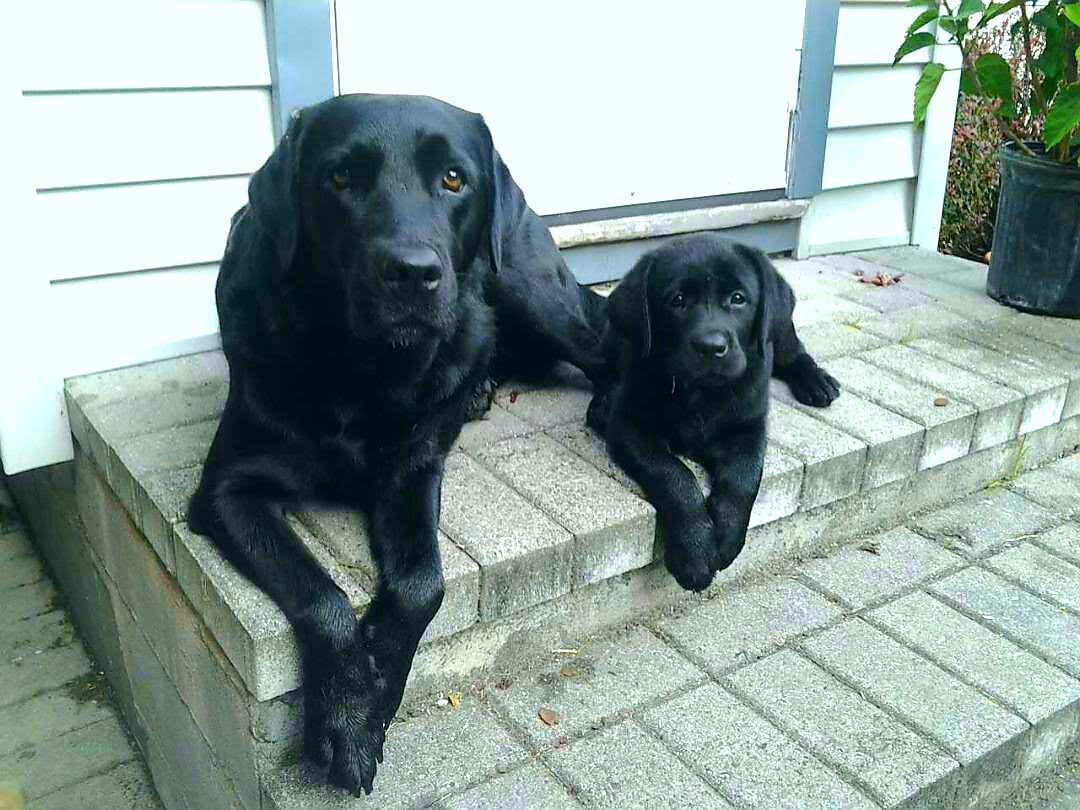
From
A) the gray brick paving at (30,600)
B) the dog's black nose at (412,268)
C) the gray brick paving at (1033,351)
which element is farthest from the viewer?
the gray brick paving at (30,600)

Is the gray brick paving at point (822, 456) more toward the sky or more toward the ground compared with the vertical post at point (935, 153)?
more toward the ground

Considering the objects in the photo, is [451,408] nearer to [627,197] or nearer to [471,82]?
[471,82]

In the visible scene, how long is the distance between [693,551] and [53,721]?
6.40ft

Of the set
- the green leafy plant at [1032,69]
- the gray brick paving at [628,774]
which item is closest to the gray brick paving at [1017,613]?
the gray brick paving at [628,774]

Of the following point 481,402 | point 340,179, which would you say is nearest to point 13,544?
point 481,402

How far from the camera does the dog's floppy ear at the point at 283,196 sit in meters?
1.89

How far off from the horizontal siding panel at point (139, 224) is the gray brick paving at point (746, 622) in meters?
1.74

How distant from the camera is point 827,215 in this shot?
4.41 m

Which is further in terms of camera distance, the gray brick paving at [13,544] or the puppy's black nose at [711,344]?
the gray brick paving at [13,544]

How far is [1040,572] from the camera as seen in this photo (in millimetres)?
2680

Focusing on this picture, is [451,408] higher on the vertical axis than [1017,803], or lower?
higher

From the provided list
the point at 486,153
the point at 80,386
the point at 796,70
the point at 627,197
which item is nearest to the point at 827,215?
the point at 796,70

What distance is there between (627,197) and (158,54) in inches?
68.1

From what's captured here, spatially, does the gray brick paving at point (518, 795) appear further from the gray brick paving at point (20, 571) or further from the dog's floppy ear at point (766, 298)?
the gray brick paving at point (20, 571)
